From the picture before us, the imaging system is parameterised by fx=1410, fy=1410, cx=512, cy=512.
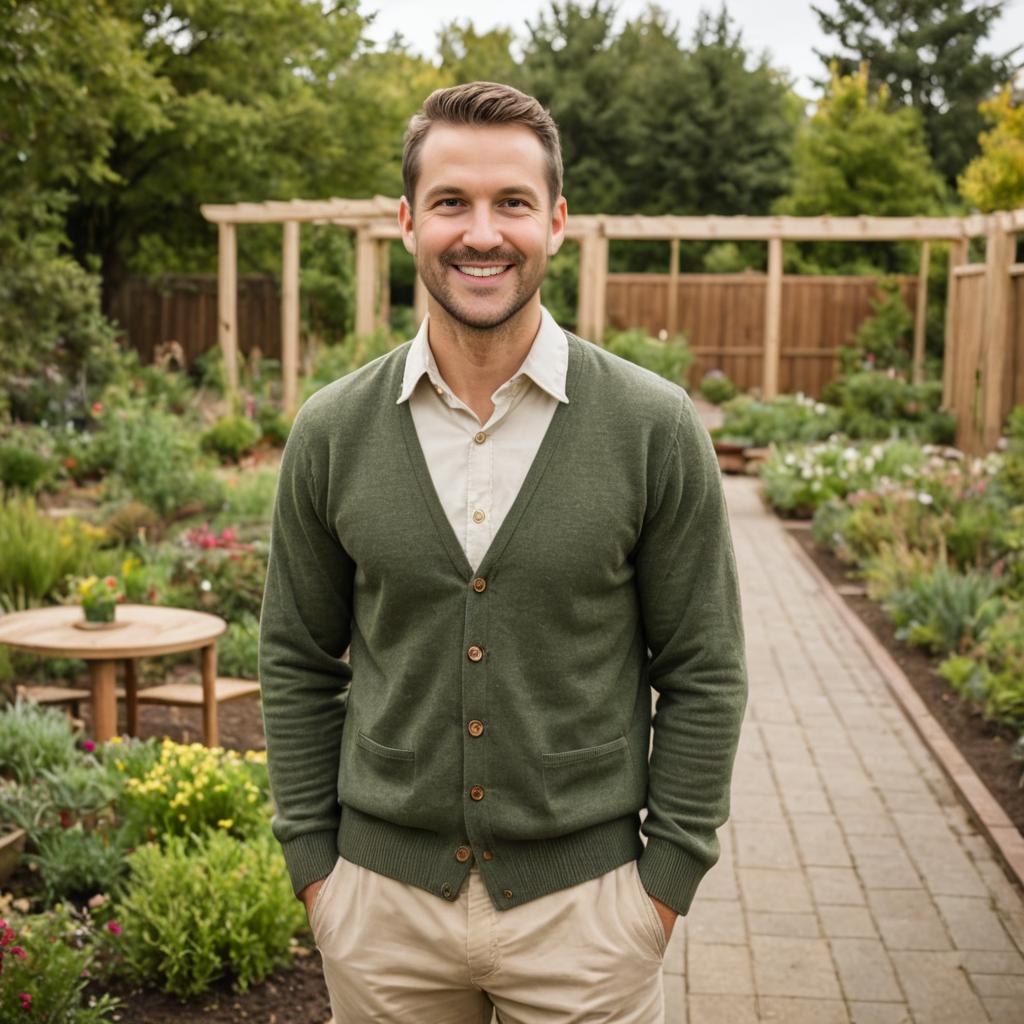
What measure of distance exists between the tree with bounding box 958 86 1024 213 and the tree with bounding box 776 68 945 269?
473cm

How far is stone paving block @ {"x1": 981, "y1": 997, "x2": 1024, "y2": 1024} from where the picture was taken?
3.74 metres

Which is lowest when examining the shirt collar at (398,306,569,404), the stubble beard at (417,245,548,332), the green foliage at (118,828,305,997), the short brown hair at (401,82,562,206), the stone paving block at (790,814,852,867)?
the stone paving block at (790,814,852,867)

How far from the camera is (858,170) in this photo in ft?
87.7

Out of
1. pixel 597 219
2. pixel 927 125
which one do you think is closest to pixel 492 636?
pixel 597 219

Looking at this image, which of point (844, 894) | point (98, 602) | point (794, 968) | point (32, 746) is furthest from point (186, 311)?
point (794, 968)

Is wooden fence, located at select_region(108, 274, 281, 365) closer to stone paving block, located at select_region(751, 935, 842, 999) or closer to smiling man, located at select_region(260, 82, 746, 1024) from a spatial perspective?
stone paving block, located at select_region(751, 935, 842, 999)

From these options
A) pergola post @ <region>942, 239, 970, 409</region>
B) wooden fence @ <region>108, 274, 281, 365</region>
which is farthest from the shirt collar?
wooden fence @ <region>108, 274, 281, 365</region>

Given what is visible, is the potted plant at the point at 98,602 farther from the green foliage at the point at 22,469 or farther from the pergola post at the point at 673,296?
the pergola post at the point at 673,296

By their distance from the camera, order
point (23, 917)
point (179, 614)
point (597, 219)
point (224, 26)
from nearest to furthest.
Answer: point (23, 917) → point (179, 614) → point (597, 219) → point (224, 26)

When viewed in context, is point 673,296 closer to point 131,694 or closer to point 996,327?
point 996,327

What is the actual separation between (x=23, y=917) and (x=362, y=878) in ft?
6.68

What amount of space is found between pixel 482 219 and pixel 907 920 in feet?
10.2

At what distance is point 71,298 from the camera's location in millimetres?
13469

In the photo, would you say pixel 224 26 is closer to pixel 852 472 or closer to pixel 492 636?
pixel 852 472
